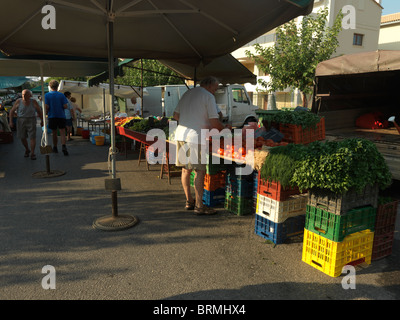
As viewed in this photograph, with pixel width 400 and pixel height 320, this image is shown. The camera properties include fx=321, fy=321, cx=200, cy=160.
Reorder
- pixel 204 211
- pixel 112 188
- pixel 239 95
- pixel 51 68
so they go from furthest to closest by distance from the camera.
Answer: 1. pixel 239 95
2. pixel 51 68
3. pixel 204 211
4. pixel 112 188

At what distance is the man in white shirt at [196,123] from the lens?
15.0 feet

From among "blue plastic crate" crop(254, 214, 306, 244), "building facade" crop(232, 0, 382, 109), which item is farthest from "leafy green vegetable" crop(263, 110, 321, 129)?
"building facade" crop(232, 0, 382, 109)

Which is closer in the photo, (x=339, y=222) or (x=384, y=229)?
(x=339, y=222)

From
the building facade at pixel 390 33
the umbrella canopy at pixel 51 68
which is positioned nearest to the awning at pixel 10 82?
the umbrella canopy at pixel 51 68

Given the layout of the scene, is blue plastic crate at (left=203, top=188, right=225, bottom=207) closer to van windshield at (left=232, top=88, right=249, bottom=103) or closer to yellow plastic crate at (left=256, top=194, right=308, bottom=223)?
yellow plastic crate at (left=256, top=194, right=308, bottom=223)

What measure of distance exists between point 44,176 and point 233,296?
5.72 m

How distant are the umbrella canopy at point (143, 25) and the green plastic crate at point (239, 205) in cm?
244

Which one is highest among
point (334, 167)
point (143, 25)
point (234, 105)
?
point (143, 25)

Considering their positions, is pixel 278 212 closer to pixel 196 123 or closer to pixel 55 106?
pixel 196 123

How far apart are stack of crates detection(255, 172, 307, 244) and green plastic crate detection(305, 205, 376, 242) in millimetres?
442

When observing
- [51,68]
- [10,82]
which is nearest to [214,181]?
[51,68]

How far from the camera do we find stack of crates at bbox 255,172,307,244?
12.8ft

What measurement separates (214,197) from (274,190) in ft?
5.39

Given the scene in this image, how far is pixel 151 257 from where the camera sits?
3648mm
